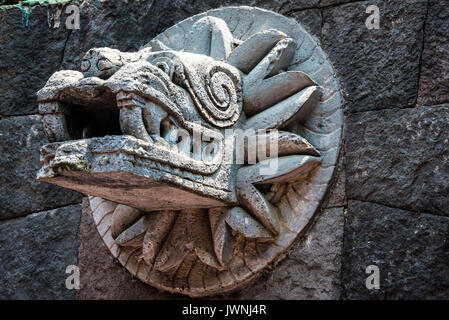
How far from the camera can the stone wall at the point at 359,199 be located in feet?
8.54

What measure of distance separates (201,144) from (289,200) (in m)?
0.49

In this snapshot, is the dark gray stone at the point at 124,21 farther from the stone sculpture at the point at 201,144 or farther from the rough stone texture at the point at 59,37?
the stone sculpture at the point at 201,144

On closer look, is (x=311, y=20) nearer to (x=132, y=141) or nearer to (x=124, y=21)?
(x=124, y=21)

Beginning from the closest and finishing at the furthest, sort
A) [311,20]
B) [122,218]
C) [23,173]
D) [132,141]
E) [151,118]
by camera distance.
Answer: [132,141], [151,118], [122,218], [311,20], [23,173]

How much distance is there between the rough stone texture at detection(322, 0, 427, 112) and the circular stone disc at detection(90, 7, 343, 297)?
0.07 metres

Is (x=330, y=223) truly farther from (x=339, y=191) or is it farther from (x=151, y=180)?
(x=151, y=180)

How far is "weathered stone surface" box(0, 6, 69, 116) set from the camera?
12.4 ft

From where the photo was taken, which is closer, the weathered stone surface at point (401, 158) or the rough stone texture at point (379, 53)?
the weathered stone surface at point (401, 158)

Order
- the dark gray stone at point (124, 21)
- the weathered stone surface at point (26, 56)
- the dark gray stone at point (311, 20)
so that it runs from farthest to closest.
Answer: the weathered stone surface at point (26, 56) < the dark gray stone at point (124, 21) < the dark gray stone at point (311, 20)

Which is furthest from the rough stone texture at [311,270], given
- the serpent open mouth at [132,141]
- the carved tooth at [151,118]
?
the carved tooth at [151,118]

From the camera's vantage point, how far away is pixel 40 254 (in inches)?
136

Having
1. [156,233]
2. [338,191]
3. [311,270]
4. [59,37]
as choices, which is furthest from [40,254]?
[338,191]

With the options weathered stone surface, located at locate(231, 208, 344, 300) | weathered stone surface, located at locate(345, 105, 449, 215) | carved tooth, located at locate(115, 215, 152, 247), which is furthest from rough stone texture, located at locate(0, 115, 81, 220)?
weathered stone surface, located at locate(345, 105, 449, 215)

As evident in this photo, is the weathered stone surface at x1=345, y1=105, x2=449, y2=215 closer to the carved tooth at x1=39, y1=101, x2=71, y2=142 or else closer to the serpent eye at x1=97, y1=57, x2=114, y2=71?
the serpent eye at x1=97, y1=57, x2=114, y2=71
